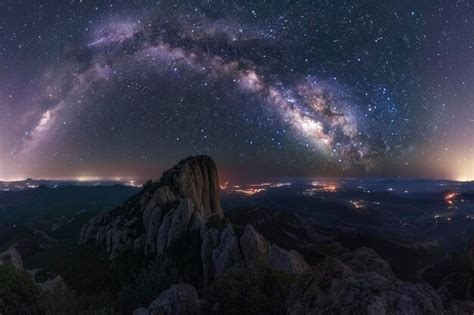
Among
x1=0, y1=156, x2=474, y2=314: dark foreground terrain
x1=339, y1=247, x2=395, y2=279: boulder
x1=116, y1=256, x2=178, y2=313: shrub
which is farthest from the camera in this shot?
x1=116, y1=256, x2=178, y2=313: shrub

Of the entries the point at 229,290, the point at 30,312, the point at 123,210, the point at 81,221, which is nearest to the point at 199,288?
the point at 30,312

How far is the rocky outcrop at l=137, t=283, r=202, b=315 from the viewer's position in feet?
61.1

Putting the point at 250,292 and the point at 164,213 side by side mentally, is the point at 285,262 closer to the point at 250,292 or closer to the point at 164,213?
the point at 250,292

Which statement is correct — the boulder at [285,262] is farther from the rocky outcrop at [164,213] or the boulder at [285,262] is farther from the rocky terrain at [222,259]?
the rocky outcrop at [164,213]

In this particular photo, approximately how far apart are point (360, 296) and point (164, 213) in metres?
59.5

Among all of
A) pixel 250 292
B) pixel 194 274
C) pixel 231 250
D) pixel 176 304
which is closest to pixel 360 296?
pixel 250 292

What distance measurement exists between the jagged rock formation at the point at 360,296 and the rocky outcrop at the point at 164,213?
45.2 meters

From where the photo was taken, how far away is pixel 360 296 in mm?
12453

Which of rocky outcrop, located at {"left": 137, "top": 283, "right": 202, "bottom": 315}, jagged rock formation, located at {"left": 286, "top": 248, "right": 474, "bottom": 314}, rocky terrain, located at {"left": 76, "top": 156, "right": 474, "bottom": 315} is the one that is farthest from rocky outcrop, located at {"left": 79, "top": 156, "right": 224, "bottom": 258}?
jagged rock formation, located at {"left": 286, "top": 248, "right": 474, "bottom": 314}

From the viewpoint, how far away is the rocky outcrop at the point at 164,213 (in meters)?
61.0

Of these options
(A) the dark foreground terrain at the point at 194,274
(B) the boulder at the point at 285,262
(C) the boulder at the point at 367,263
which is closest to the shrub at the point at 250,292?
(A) the dark foreground terrain at the point at 194,274

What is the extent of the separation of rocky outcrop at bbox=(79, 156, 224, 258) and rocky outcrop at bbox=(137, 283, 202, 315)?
39.0 meters

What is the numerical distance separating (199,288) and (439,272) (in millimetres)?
137680

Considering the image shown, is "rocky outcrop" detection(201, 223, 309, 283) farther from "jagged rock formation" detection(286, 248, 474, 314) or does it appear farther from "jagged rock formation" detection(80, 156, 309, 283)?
"jagged rock formation" detection(286, 248, 474, 314)
